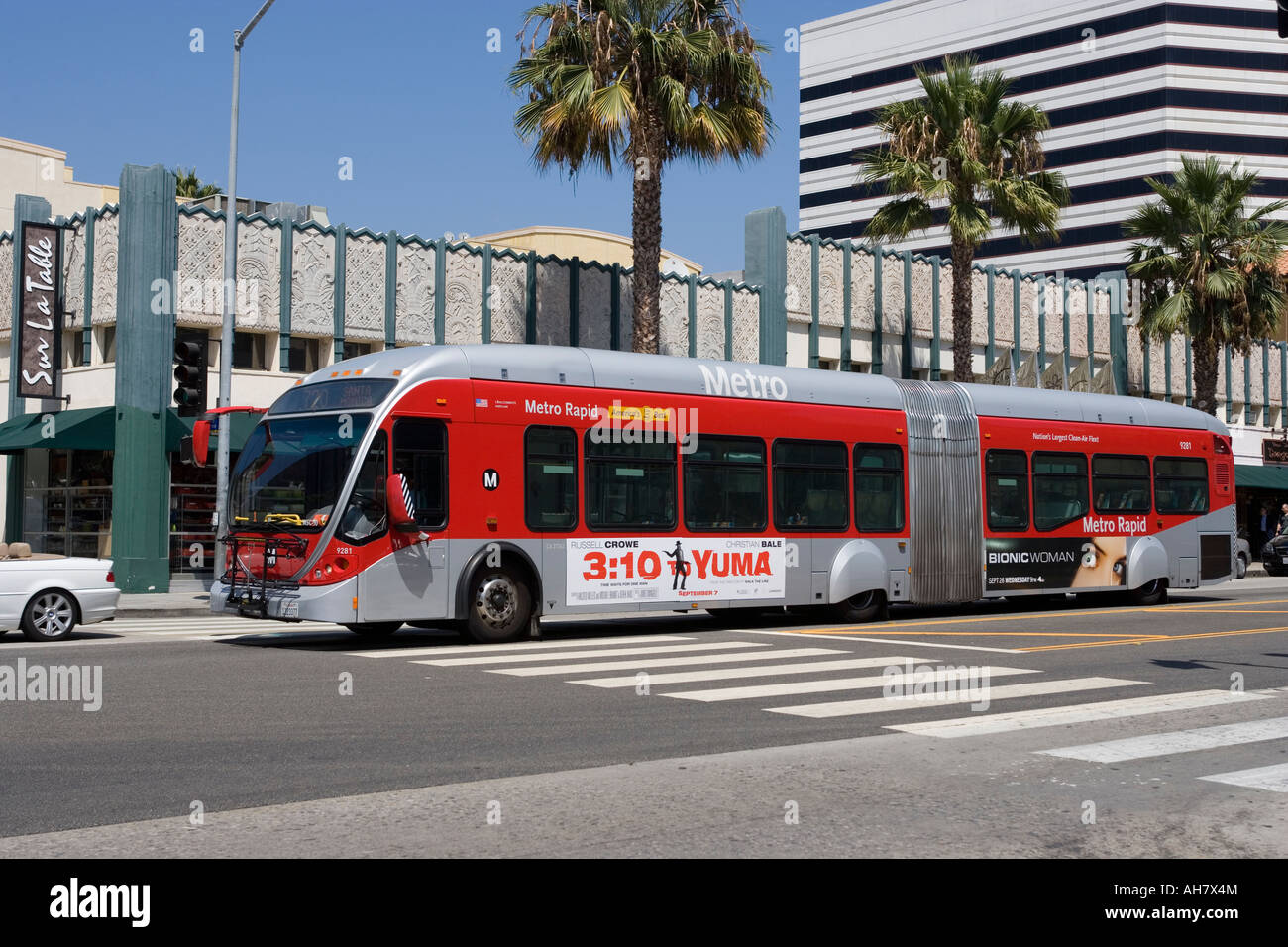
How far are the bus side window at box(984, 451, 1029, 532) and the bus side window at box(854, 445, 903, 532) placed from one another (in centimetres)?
193

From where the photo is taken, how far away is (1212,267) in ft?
122

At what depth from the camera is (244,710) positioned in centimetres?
1023

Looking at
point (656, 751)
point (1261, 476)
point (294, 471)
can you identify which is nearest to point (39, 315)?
point (294, 471)

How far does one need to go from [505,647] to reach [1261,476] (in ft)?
113

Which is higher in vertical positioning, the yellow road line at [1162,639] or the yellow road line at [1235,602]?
the yellow road line at [1235,602]

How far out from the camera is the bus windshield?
49.0ft

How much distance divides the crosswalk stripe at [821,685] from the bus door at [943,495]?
7396mm

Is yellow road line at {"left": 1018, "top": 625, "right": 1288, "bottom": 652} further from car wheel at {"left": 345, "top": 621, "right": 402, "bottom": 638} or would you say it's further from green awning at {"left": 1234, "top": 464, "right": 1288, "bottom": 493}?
green awning at {"left": 1234, "top": 464, "right": 1288, "bottom": 493}

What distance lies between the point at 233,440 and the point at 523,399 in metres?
11.9


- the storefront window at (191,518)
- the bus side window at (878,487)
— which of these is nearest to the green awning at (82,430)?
the storefront window at (191,518)

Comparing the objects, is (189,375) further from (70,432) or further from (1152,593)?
(1152,593)

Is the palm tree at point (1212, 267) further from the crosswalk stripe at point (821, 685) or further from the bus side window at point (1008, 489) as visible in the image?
the crosswalk stripe at point (821, 685)

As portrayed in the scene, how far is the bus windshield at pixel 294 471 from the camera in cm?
1493
